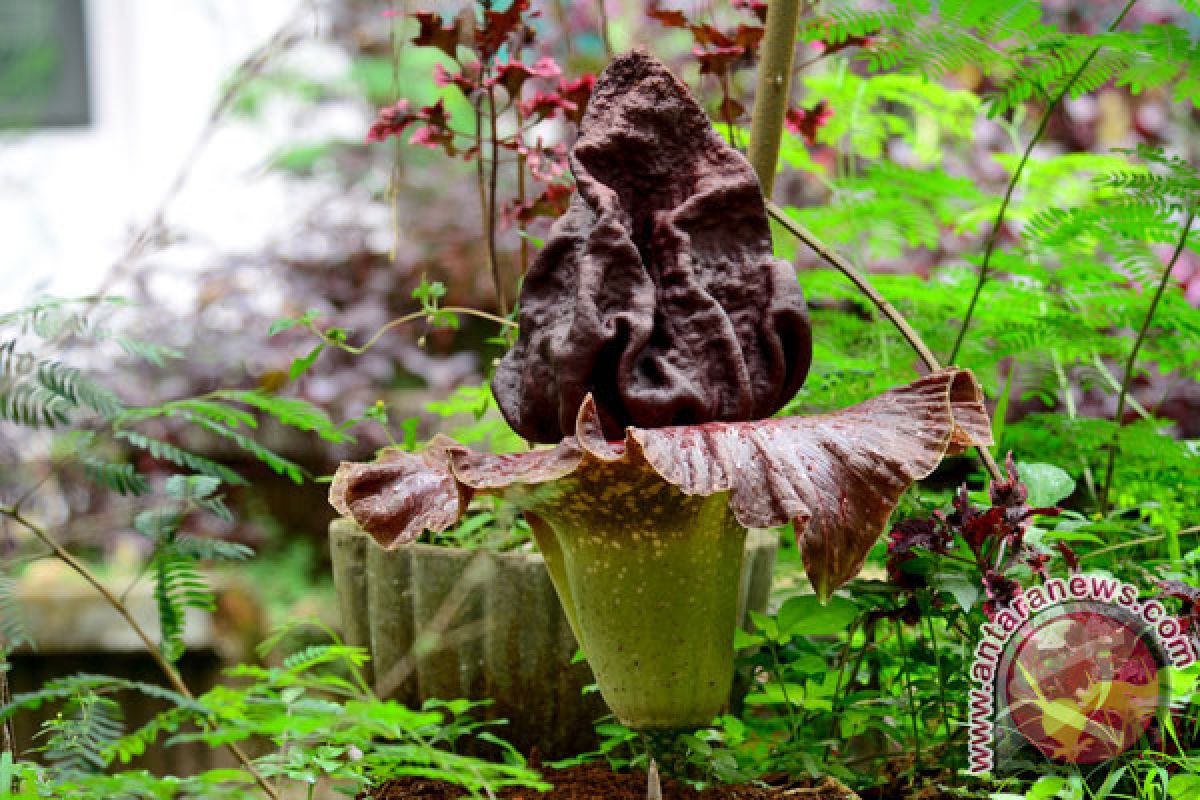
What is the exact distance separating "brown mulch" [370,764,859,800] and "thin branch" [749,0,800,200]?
0.81 metres

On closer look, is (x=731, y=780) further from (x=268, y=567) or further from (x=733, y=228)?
(x=268, y=567)

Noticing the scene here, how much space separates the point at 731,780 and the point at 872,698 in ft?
0.88

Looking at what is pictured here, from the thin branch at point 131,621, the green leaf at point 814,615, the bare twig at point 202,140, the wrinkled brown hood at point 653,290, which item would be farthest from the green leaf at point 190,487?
the green leaf at point 814,615

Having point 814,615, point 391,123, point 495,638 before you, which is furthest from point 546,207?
point 814,615

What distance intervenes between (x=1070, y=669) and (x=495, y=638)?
79 centimetres

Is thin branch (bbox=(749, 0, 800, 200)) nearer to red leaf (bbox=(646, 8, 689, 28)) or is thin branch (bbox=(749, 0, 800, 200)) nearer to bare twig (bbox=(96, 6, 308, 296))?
red leaf (bbox=(646, 8, 689, 28))

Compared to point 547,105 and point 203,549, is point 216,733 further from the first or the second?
point 547,105

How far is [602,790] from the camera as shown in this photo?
60.0 inches

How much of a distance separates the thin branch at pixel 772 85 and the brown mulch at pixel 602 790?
31.8 inches

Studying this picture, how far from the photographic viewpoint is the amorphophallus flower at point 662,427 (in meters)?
1.17

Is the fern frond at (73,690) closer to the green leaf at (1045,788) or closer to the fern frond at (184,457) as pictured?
the fern frond at (184,457)

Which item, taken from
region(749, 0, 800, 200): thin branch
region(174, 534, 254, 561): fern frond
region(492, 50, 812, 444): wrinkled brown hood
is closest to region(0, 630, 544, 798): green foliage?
region(174, 534, 254, 561): fern frond

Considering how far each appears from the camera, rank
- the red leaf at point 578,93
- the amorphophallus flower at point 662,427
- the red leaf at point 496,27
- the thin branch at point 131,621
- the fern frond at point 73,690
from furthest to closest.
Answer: the red leaf at point 578,93
the red leaf at point 496,27
the amorphophallus flower at point 662,427
the thin branch at point 131,621
the fern frond at point 73,690

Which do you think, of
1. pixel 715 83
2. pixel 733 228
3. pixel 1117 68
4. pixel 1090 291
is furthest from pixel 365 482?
pixel 715 83
